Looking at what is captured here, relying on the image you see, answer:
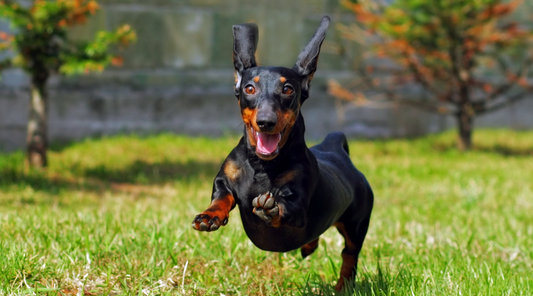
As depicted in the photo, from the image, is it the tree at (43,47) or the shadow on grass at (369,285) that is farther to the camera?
the tree at (43,47)

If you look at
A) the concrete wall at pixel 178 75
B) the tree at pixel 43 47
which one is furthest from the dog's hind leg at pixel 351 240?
the concrete wall at pixel 178 75

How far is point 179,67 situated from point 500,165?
4457 millimetres

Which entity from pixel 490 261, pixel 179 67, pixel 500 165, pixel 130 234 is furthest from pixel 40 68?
pixel 500 165

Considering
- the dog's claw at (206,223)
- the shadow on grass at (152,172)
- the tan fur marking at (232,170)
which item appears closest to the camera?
the dog's claw at (206,223)

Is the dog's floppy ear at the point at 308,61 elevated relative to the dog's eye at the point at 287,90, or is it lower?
elevated

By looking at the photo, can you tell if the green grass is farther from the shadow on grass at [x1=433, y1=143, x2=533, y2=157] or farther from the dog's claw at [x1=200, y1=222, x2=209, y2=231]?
the shadow on grass at [x1=433, y1=143, x2=533, y2=157]

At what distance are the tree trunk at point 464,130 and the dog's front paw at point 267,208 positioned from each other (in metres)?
7.45

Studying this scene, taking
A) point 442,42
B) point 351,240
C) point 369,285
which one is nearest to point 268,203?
point 351,240

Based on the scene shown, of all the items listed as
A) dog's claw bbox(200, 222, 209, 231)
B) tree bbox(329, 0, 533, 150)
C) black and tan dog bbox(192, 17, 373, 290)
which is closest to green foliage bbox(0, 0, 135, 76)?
tree bbox(329, 0, 533, 150)

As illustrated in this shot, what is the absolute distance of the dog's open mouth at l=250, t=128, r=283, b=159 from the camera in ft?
7.41

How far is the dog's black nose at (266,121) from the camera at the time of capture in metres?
2.17

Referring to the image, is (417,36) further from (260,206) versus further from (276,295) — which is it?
(260,206)

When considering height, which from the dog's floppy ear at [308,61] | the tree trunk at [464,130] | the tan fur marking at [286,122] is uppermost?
the dog's floppy ear at [308,61]

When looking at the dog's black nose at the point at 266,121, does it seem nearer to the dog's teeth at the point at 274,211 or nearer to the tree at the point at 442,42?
the dog's teeth at the point at 274,211
